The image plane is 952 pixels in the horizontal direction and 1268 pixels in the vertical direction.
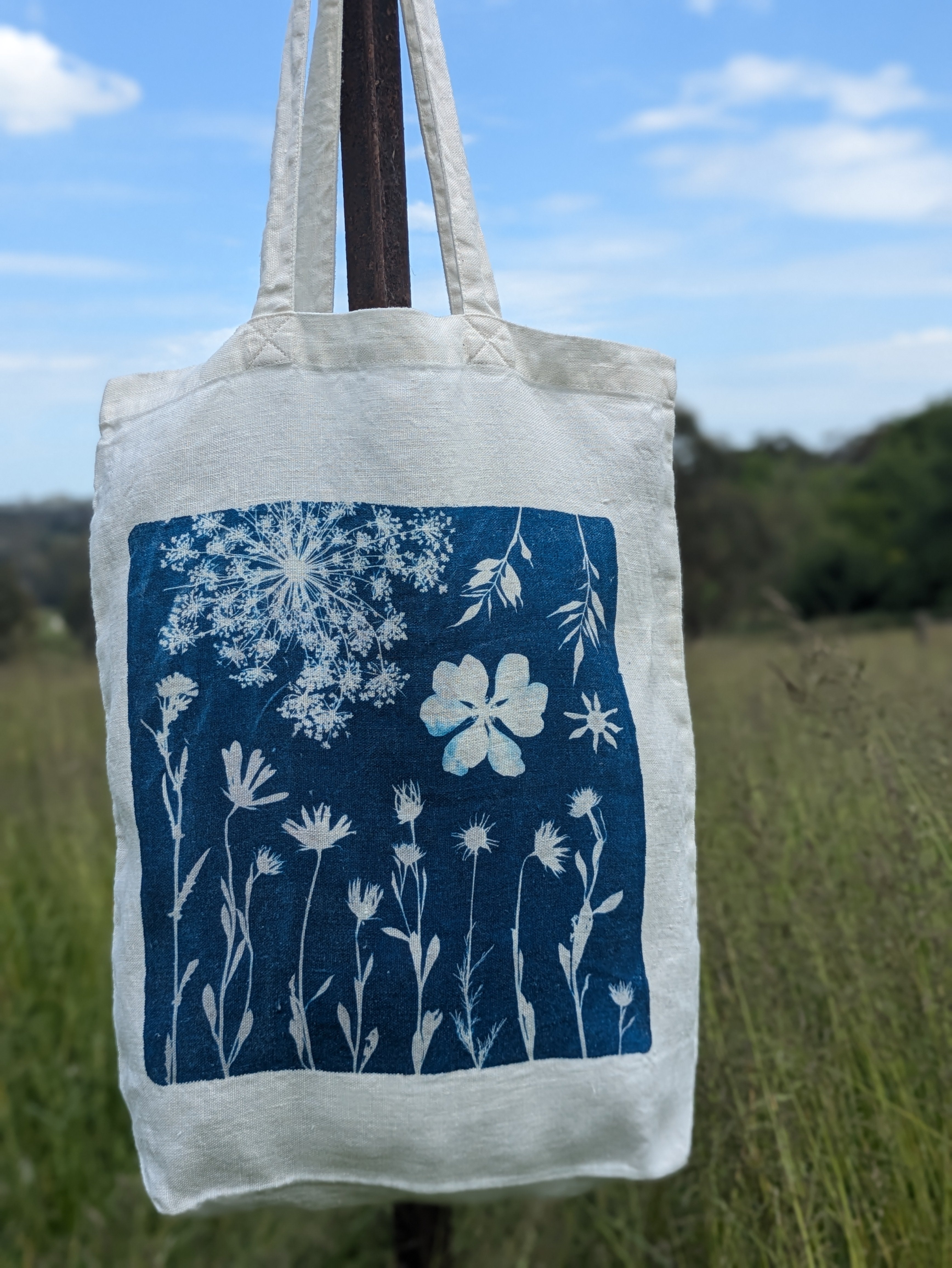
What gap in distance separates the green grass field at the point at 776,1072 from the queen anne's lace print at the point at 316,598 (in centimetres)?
66

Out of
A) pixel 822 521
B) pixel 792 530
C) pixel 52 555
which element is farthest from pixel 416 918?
pixel 822 521

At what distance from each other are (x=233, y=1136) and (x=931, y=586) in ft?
73.7

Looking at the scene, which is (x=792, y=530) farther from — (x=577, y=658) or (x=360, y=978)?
(x=360, y=978)

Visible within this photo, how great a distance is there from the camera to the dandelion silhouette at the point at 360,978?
1032 mm

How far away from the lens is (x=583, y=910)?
1074 millimetres

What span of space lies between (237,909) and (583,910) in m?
0.37

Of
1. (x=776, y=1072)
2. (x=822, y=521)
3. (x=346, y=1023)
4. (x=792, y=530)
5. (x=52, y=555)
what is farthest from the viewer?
(x=822, y=521)

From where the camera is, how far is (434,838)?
1.05 meters

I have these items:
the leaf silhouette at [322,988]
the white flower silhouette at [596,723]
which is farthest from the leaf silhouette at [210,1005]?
the white flower silhouette at [596,723]

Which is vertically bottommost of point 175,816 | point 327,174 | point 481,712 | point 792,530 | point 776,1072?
point 776,1072

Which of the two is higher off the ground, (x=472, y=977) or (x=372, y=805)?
(x=372, y=805)

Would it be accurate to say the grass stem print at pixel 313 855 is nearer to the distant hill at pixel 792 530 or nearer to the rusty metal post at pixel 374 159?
the rusty metal post at pixel 374 159

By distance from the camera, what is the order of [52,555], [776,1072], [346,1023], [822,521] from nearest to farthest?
[346,1023] < [776,1072] < [52,555] < [822,521]

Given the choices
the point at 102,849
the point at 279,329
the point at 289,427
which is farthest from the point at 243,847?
the point at 102,849
